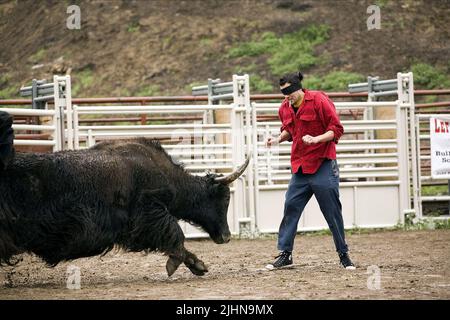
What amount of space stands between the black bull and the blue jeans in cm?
58

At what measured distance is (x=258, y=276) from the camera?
29.0 feet

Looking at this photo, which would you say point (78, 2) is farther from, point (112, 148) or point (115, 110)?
point (112, 148)

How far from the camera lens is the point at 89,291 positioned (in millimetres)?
7984

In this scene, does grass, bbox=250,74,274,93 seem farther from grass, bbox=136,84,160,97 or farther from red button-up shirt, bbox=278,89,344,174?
red button-up shirt, bbox=278,89,344,174

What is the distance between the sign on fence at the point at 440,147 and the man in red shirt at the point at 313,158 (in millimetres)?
5115

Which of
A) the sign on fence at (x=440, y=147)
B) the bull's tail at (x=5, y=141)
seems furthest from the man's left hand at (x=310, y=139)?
the sign on fence at (x=440, y=147)

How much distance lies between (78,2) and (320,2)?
24.4ft

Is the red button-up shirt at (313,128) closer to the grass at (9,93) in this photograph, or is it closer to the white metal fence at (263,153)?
the white metal fence at (263,153)

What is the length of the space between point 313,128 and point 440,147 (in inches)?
209

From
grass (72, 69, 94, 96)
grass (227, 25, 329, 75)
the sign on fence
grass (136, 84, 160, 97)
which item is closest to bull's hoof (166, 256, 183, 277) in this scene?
the sign on fence

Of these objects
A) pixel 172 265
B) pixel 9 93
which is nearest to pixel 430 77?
pixel 9 93

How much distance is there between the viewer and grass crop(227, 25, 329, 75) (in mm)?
26469

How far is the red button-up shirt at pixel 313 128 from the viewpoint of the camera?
358 inches
